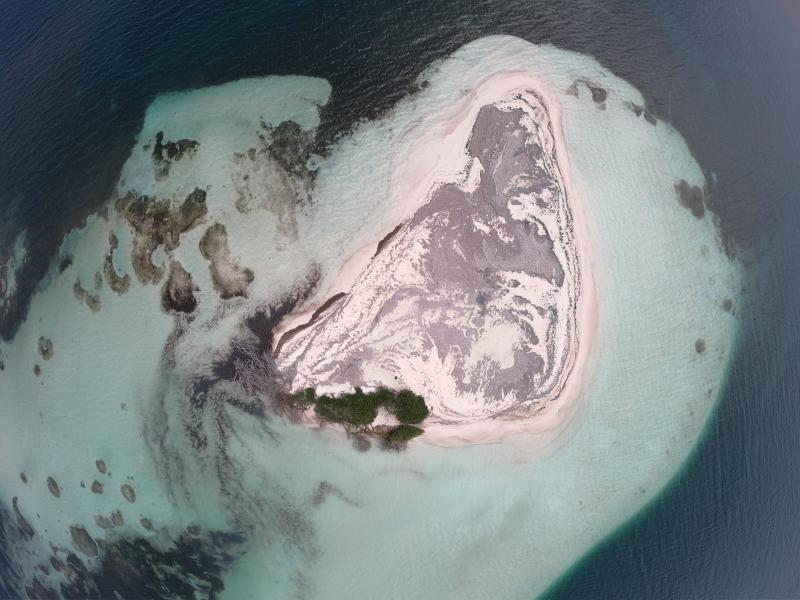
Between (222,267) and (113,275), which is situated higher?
(113,275)

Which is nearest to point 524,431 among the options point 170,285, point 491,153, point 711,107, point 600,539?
point 600,539

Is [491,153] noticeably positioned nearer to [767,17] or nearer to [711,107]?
[711,107]

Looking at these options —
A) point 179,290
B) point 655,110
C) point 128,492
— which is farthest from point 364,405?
point 655,110

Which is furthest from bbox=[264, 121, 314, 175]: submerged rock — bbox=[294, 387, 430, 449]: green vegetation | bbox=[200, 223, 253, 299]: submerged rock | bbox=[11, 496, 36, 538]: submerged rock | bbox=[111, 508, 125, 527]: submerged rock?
bbox=[11, 496, 36, 538]: submerged rock

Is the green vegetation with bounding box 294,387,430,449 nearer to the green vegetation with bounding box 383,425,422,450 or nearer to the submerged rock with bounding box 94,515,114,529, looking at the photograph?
the green vegetation with bounding box 383,425,422,450

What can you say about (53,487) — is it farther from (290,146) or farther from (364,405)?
(290,146)

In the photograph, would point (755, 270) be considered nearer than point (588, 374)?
No
